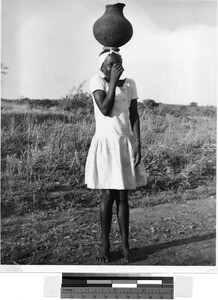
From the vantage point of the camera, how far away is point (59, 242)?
306 centimetres

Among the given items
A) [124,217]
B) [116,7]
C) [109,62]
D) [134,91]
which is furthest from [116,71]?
[124,217]

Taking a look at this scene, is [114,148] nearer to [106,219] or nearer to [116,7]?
[106,219]

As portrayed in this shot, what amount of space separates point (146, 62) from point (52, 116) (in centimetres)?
68

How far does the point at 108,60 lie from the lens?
9.57 feet

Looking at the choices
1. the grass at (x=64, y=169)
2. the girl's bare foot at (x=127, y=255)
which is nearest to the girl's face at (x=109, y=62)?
the grass at (x=64, y=169)

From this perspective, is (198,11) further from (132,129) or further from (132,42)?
(132,129)

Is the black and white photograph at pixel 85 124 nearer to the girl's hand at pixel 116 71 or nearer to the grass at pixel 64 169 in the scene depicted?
the grass at pixel 64 169

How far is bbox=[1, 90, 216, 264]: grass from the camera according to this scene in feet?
10.0

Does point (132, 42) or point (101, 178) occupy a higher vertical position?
point (132, 42)

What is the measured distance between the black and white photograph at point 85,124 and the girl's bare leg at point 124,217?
1.3 inches

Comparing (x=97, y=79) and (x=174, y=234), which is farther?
(x=174, y=234)

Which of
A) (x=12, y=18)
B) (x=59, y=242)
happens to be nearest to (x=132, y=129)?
(x=59, y=242)

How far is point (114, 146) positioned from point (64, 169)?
40 centimetres

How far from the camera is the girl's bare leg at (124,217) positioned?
9.65 ft
